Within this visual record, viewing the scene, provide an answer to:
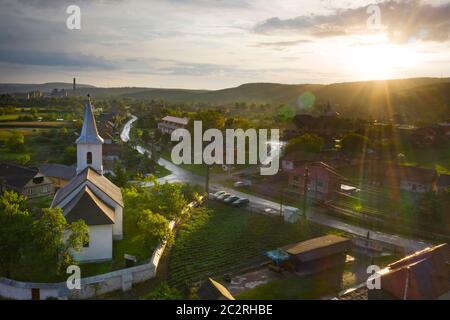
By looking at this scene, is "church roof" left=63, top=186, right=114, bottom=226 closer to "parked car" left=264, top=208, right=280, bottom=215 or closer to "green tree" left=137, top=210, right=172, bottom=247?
"green tree" left=137, top=210, right=172, bottom=247

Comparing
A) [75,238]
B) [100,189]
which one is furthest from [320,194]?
[75,238]

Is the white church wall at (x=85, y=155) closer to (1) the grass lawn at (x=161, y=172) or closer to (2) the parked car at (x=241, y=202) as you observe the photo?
(2) the parked car at (x=241, y=202)

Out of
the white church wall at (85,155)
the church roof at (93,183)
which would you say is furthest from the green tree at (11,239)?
the white church wall at (85,155)

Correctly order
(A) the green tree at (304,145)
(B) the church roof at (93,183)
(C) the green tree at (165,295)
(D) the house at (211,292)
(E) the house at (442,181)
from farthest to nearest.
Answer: (A) the green tree at (304,145) → (E) the house at (442,181) → (B) the church roof at (93,183) → (D) the house at (211,292) → (C) the green tree at (165,295)

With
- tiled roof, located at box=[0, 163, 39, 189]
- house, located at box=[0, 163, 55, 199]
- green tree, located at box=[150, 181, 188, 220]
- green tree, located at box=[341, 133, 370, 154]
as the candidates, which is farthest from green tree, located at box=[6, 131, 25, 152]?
green tree, located at box=[341, 133, 370, 154]

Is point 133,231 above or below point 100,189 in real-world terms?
below
